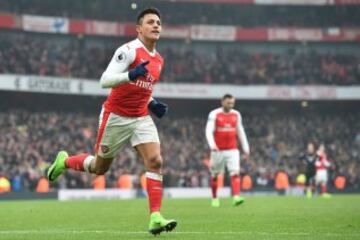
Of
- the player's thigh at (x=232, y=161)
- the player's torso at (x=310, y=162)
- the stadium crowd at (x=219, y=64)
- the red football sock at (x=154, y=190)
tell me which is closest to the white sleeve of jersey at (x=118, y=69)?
the red football sock at (x=154, y=190)

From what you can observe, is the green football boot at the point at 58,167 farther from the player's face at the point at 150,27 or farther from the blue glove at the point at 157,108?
the player's face at the point at 150,27

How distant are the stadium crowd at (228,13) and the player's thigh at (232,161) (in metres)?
27.8

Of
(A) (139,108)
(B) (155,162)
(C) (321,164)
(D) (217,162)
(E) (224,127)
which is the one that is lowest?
(C) (321,164)

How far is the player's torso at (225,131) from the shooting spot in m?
19.7

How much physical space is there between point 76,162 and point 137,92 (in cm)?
180

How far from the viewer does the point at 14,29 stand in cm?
4428

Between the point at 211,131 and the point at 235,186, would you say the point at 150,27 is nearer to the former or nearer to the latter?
the point at 235,186

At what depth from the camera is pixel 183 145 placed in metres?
43.0

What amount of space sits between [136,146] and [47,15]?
3573 centimetres

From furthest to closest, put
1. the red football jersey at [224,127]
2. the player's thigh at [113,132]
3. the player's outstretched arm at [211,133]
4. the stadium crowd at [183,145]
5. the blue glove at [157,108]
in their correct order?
1. the stadium crowd at [183,145]
2. the red football jersey at [224,127]
3. the player's outstretched arm at [211,133]
4. the blue glove at [157,108]
5. the player's thigh at [113,132]

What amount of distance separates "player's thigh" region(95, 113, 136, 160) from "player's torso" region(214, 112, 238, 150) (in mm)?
9481

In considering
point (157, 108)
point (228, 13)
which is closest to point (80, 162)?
point (157, 108)

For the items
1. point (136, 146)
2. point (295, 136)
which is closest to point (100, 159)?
point (136, 146)

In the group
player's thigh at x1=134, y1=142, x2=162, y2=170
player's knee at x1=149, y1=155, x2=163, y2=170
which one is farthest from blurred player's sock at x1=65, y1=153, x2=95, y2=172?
player's knee at x1=149, y1=155, x2=163, y2=170
